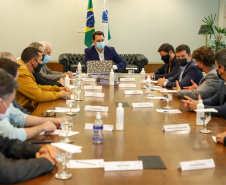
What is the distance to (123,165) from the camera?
6.49 ft

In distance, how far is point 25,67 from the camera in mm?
4238

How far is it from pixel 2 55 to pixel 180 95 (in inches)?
84.4

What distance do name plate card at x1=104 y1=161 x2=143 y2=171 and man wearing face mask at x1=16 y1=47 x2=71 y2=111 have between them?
2178 millimetres

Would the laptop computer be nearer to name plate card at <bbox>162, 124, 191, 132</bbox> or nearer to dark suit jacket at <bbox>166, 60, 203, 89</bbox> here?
dark suit jacket at <bbox>166, 60, 203, 89</bbox>

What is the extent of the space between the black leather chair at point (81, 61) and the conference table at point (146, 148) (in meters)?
6.35

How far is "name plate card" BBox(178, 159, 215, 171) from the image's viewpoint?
1988mm

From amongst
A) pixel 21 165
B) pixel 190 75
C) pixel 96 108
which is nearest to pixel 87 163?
pixel 21 165

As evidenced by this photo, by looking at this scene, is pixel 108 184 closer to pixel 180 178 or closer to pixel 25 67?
pixel 180 178

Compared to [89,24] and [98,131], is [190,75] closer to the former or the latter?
[98,131]

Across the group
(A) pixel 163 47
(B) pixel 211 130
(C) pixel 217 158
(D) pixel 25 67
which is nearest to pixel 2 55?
(D) pixel 25 67

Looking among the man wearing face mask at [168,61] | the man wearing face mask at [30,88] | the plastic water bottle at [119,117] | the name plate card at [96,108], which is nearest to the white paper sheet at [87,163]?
the plastic water bottle at [119,117]

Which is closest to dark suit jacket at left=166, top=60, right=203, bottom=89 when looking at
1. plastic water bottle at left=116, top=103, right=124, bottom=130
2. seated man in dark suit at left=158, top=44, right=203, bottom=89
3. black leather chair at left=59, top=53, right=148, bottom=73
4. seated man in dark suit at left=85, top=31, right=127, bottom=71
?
seated man in dark suit at left=158, top=44, right=203, bottom=89

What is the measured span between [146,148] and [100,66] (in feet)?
12.4

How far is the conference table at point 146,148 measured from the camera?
1848 mm
